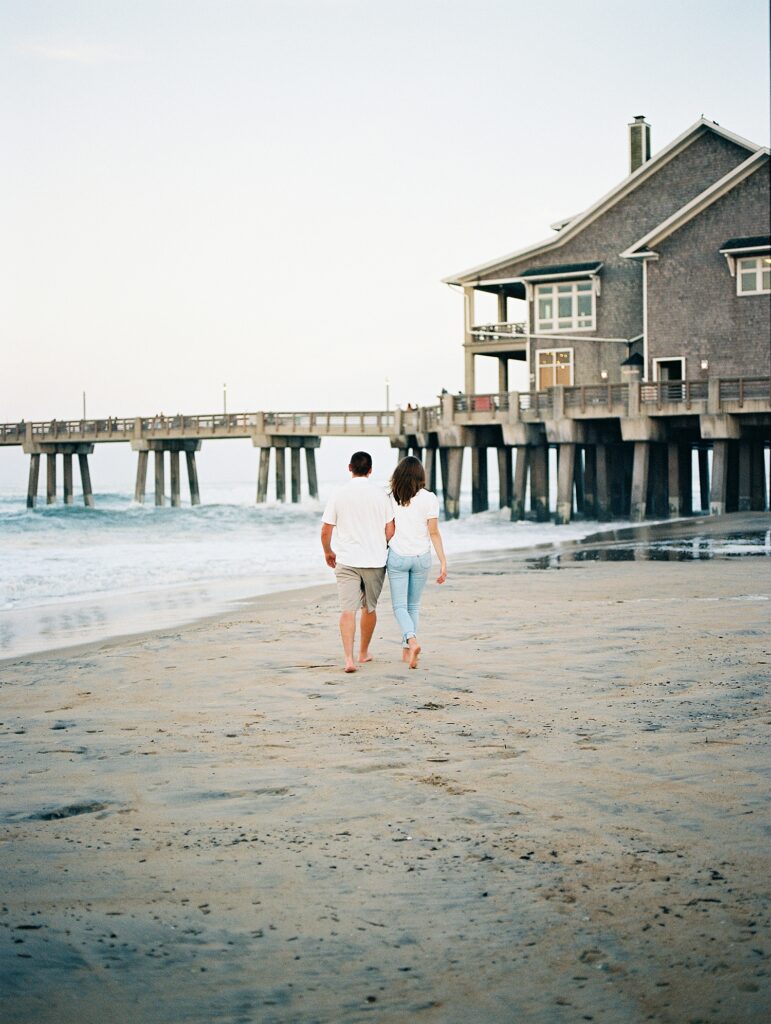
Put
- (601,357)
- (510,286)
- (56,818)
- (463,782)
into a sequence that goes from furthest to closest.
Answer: (510,286) → (601,357) → (463,782) → (56,818)

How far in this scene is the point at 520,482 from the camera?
38031mm

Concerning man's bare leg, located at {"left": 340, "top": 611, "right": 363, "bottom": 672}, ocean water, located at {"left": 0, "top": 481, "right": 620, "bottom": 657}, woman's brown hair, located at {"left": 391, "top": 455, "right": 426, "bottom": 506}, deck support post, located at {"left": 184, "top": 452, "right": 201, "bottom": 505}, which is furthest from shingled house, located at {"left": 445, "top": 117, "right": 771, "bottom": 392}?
man's bare leg, located at {"left": 340, "top": 611, "right": 363, "bottom": 672}

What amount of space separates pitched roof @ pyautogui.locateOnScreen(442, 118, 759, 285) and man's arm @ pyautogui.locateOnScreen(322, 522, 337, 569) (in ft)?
99.4

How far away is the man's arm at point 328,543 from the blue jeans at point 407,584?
0.45 meters

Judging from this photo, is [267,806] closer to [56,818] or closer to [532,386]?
A: [56,818]

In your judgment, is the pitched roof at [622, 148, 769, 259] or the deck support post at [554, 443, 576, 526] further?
the deck support post at [554, 443, 576, 526]

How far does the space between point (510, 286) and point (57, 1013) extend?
3867 centimetres

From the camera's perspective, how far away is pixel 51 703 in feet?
25.8

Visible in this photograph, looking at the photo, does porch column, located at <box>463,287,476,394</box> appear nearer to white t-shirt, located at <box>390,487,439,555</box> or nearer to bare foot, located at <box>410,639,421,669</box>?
white t-shirt, located at <box>390,487,439,555</box>

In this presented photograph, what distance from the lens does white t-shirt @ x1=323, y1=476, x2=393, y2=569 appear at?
8766 millimetres

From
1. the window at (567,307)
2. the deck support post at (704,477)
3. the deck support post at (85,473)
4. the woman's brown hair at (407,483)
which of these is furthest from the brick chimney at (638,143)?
the woman's brown hair at (407,483)

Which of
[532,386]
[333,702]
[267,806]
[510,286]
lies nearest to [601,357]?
[532,386]

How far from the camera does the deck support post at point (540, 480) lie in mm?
37625

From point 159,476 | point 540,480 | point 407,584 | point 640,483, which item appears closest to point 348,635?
point 407,584
